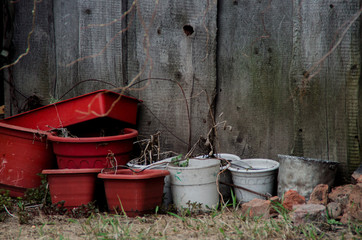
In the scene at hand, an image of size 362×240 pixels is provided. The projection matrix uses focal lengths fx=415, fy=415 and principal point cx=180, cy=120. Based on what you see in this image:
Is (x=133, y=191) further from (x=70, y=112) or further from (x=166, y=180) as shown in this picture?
(x=70, y=112)

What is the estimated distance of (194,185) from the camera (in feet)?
9.13

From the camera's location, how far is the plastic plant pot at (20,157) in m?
2.91

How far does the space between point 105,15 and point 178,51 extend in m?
0.64

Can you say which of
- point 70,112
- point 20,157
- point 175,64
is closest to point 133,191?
point 70,112

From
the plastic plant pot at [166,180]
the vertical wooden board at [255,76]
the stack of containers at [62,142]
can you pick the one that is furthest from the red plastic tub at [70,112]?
the vertical wooden board at [255,76]

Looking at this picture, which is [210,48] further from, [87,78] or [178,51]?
[87,78]

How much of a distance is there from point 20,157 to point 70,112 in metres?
0.47

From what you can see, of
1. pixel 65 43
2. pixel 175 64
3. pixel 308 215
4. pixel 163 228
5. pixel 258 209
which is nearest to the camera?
pixel 308 215

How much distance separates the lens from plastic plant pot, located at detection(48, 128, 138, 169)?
2.79 metres

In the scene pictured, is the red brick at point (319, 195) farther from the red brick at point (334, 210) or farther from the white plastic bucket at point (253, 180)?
the white plastic bucket at point (253, 180)

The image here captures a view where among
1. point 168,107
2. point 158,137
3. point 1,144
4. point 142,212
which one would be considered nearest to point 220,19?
point 168,107

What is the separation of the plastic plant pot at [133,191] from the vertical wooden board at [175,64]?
62cm

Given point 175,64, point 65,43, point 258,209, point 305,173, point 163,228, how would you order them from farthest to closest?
point 65,43 → point 175,64 → point 305,173 → point 258,209 → point 163,228

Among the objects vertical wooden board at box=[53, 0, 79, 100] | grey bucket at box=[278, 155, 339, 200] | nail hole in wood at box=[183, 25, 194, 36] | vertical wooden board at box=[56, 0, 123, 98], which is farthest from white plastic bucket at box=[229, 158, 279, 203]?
vertical wooden board at box=[53, 0, 79, 100]
